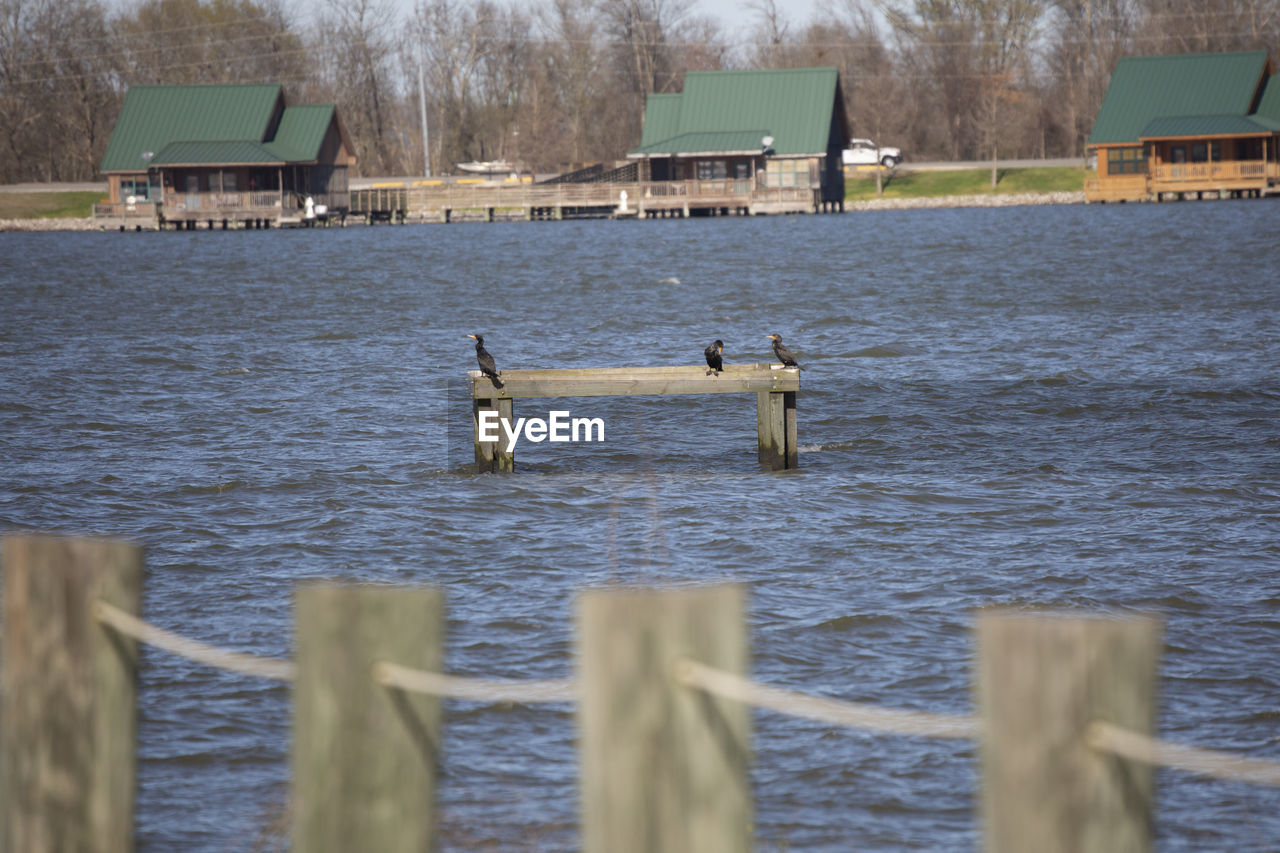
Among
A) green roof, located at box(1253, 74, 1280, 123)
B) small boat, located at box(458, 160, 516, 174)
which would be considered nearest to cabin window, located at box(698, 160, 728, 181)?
small boat, located at box(458, 160, 516, 174)

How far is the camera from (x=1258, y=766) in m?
3.09

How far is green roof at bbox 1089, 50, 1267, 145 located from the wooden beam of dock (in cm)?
6939

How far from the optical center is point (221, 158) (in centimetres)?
7788

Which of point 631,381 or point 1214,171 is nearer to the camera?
point 631,381

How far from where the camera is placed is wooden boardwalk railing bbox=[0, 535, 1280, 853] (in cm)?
280

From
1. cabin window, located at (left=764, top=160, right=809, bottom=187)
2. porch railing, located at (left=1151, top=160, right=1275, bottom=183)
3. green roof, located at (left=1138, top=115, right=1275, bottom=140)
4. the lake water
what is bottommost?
the lake water

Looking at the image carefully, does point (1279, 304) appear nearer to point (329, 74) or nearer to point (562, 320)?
point (562, 320)

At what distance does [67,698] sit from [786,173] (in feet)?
260

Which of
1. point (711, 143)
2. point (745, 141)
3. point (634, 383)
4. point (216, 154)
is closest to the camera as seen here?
point (634, 383)

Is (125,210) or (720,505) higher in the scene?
(125,210)

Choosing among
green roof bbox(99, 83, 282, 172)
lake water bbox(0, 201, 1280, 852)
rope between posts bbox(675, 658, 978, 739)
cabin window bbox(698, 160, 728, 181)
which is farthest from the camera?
cabin window bbox(698, 160, 728, 181)

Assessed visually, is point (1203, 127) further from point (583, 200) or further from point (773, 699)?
point (773, 699)

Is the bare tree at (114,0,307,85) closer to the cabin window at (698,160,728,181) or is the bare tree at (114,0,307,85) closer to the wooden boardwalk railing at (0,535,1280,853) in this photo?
the cabin window at (698,160,728,181)

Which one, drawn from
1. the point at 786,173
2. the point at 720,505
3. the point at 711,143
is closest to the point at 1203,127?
the point at 786,173
